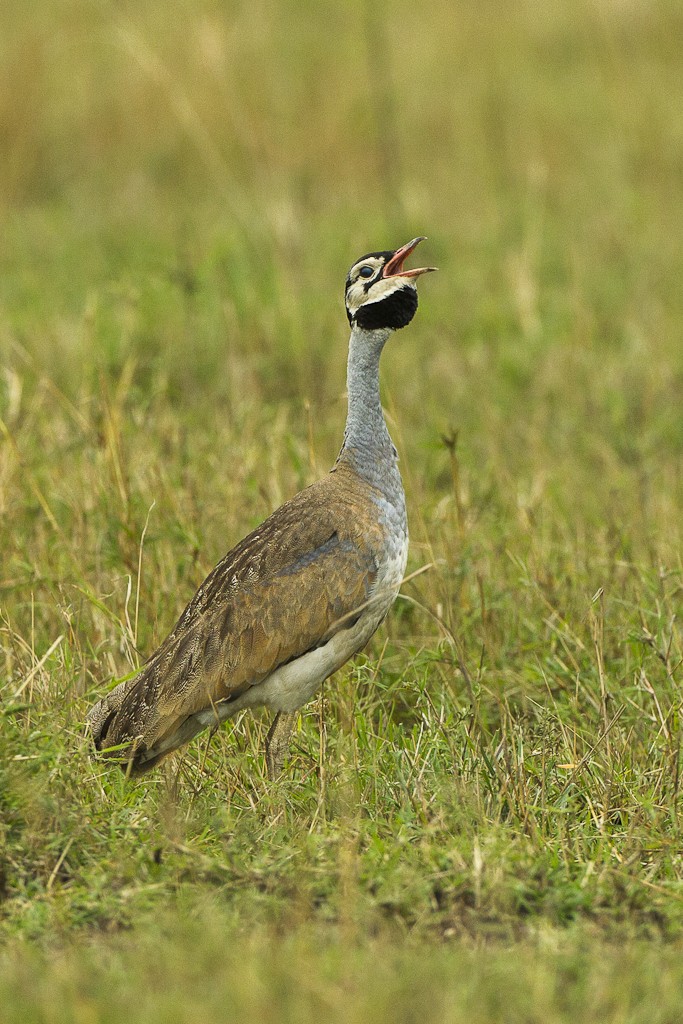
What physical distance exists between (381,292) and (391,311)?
0.06 metres

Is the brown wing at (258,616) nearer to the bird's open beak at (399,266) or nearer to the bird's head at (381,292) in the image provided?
the bird's head at (381,292)

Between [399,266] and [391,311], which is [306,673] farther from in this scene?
[399,266]

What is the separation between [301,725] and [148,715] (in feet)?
2.12

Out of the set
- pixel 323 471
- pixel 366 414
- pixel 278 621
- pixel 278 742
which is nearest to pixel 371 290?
pixel 366 414

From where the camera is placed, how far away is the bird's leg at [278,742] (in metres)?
4.38

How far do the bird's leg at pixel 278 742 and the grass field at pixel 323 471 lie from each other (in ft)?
0.22

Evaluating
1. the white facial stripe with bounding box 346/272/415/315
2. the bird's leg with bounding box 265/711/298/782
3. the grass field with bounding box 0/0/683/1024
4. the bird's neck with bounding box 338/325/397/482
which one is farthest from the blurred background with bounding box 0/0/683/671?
the bird's leg with bounding box 265/711/298/782

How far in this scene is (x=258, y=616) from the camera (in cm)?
439

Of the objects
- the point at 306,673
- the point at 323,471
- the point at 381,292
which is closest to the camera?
the point at 306,673

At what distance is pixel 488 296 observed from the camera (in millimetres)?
8844

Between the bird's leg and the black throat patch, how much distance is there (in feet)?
3.81

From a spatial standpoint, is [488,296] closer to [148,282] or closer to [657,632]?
[148,282]

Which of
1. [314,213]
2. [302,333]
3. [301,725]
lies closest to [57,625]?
[301,725]

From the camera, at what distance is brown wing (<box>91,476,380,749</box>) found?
168 inches
